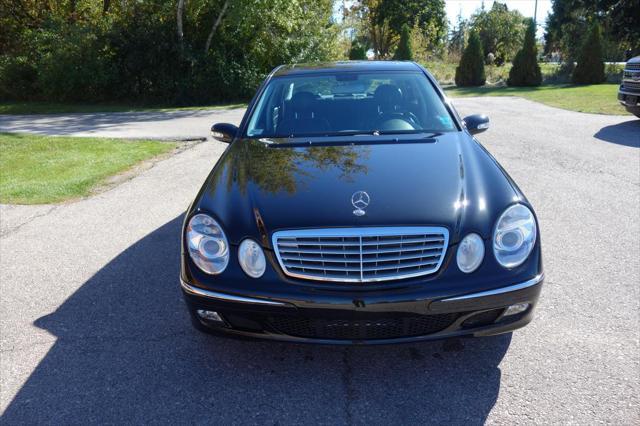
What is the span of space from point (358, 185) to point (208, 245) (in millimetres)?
874

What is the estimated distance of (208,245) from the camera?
2768 mm

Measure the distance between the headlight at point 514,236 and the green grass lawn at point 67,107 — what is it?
16.5 metres

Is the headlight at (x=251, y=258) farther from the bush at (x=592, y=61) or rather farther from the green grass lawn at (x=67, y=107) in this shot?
the bush at (x=592, y=61)

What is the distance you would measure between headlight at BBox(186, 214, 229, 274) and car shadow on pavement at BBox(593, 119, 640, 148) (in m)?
8.38

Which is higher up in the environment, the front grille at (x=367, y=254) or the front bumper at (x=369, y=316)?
the front grille at (x=367, y=254)

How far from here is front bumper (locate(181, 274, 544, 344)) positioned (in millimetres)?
2529

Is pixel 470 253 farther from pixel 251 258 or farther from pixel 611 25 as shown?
pixel 611 25

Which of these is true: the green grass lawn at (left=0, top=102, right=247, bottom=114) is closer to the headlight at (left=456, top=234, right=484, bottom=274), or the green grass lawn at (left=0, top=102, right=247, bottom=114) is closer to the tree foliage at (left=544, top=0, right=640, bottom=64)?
the headlight at (left=456, top=234, right=484, bottom=274)

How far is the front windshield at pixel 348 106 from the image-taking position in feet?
13.1

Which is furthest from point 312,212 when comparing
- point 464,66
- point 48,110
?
point 464,66

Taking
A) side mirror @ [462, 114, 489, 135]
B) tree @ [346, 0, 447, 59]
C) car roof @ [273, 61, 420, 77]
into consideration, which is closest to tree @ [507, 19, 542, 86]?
tree @ [346, 0, 447, 59]

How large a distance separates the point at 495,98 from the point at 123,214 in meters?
16.4

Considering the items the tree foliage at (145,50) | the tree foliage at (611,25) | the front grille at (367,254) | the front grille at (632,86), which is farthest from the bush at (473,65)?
the front grille at (367,254)

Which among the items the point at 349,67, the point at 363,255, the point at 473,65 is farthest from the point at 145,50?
the point at 363,255
